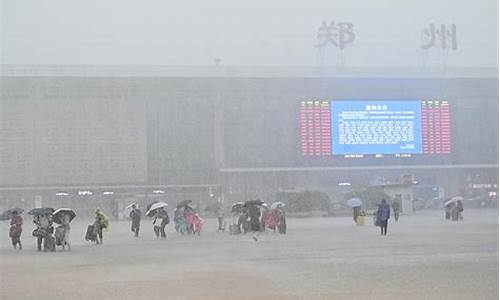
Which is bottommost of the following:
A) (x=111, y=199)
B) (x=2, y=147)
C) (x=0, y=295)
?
(x=0, y=295)

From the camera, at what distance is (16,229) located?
20.1 feet

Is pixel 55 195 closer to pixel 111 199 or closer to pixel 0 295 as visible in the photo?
pixel 111 199

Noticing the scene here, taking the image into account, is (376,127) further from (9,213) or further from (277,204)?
(9,213)

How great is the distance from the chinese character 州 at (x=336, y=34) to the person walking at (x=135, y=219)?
253 cm

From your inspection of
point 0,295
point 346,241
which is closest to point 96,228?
point 346,241

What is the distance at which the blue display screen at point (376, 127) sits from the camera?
5395 millimetres

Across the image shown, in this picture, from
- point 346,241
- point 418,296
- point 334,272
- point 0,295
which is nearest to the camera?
point 418,296

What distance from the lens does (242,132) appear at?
28.3 feet

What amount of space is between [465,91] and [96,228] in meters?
3.76

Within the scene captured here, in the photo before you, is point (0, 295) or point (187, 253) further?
point (187, 253)

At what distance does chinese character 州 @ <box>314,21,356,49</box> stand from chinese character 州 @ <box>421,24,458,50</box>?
2.37 ft

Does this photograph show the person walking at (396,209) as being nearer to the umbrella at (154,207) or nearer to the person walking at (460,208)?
the person walking at (460,208)

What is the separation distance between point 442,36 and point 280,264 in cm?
279

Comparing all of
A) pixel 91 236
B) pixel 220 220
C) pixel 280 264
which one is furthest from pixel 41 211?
pixel 280 264
